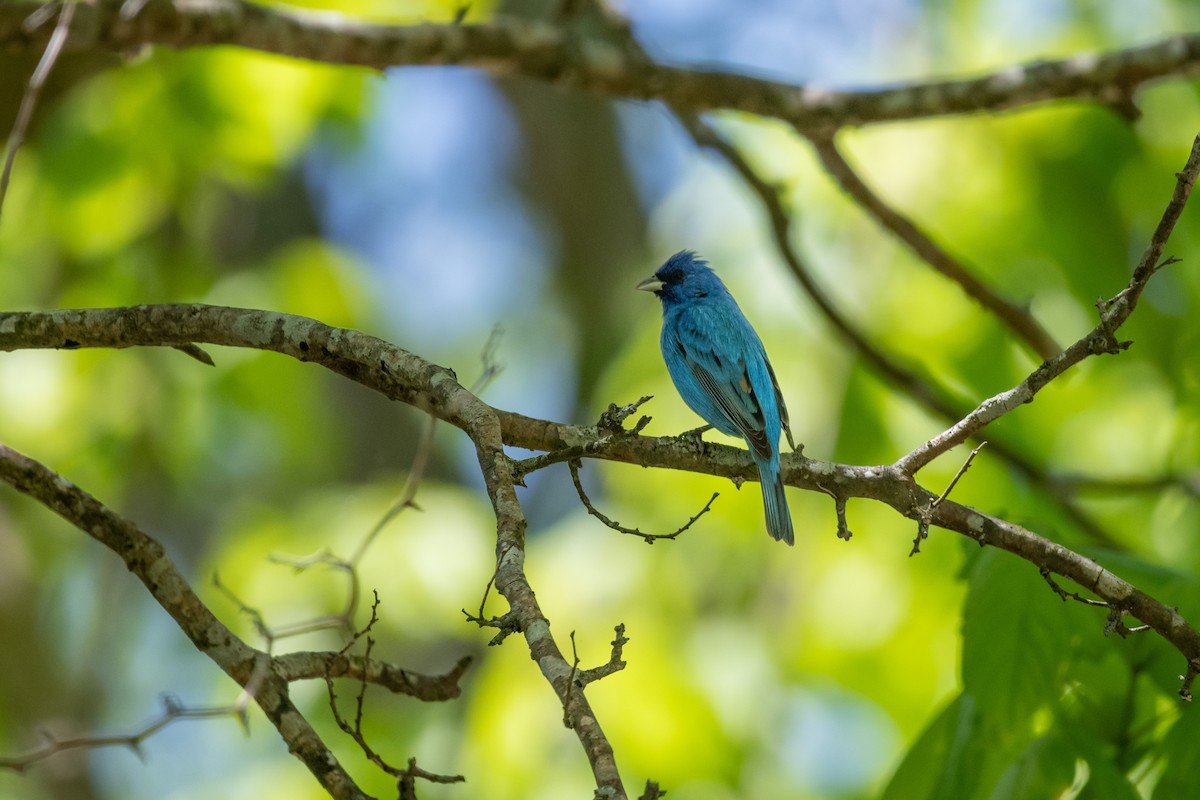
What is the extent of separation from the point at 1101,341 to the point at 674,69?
3727 millimetres

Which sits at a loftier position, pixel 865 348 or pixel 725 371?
pixel 865 348

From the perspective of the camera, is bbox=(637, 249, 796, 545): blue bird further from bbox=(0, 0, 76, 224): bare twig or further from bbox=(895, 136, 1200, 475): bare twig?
bbox=(0, 0, 76, 224): bare twig

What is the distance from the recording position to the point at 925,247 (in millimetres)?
6219

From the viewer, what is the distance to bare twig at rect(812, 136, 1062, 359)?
6160mm

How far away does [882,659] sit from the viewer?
23.7 ft

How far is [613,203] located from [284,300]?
6.35m

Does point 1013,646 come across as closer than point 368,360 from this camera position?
No

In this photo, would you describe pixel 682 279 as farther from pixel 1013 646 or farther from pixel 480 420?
pixel 480 420

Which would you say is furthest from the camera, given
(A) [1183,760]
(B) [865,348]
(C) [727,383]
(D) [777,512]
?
(B) [865,348]

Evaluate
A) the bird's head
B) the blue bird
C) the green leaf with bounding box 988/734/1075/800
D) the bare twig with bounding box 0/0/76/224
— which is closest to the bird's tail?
the blue bird

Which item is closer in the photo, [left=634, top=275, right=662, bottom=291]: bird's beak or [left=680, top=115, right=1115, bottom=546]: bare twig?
[left=680, top=115, right=1115, bottom=546]: bare twig

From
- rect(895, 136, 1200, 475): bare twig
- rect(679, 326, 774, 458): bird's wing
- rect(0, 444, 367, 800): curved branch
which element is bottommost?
rect(895, 136, 1200, 475): bare twig

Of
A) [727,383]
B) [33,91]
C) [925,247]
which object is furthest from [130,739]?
[925,247]

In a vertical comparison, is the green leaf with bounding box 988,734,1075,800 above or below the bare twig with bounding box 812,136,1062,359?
below
